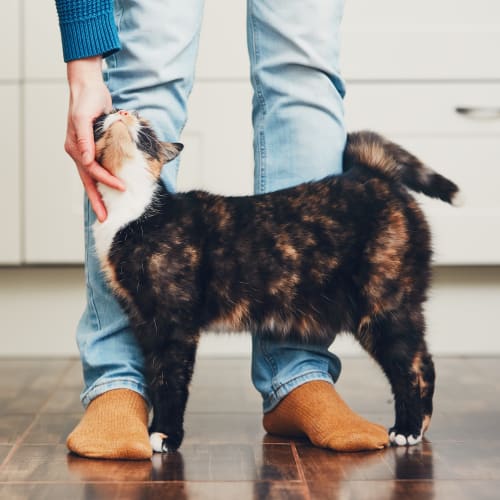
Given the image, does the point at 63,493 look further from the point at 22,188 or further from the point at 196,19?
the point at 22,188

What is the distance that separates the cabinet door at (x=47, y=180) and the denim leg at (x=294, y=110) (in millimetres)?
907

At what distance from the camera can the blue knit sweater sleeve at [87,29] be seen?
1319mm

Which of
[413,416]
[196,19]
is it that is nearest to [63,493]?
[413,416]

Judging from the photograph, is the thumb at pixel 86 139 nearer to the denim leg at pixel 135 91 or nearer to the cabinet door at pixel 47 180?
the denim leg at pixel 135 91

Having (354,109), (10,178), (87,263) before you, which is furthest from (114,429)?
(354,109)

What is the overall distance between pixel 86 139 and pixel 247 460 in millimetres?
529

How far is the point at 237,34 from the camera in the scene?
2299 millimetres

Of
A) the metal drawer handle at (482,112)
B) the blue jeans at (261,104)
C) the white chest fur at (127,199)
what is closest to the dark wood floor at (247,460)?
the blue jeans at (261,104)

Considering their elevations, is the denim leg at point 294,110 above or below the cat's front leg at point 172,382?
above

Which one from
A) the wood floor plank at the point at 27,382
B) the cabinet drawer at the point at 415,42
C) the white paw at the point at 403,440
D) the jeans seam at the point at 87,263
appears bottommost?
the wood floor plank at the point at 27,382

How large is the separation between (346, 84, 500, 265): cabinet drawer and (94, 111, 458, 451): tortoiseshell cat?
0.94 metres

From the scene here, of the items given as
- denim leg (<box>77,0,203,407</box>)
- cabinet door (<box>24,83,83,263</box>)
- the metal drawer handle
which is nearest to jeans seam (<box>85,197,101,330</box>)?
denim leg (<box>77,0,203,407</box>)

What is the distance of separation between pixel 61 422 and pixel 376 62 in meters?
1.28

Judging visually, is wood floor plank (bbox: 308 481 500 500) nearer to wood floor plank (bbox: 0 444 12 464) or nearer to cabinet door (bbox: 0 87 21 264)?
wood floor plank (bbox: 0 444 12 464)
